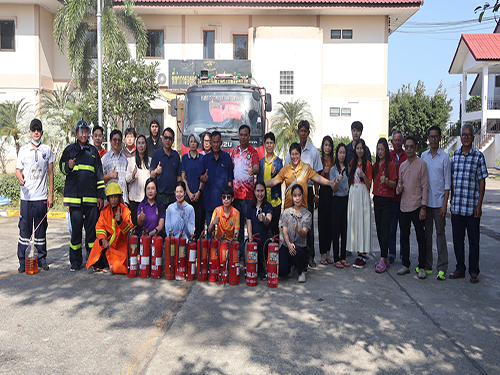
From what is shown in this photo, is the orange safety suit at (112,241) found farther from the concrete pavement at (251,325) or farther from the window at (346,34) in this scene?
the window at (346,34)

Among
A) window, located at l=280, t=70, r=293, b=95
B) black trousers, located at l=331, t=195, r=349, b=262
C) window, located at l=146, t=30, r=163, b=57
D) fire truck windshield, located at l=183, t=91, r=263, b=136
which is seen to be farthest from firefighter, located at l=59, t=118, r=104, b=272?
window, located at l=146, t=30, r=163, b=57

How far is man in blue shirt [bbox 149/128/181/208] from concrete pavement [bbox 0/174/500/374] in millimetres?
1462

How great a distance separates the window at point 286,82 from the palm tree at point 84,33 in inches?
263

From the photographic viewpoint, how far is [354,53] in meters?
23.2

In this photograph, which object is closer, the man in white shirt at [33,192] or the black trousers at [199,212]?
the man in white shirt at [33,192]

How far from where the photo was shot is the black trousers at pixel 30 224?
6496 mm

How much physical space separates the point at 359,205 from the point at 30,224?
477 cm

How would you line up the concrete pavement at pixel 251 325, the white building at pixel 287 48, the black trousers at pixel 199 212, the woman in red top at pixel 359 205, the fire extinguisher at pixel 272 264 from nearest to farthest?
the concrete pavement at pixel 251 325
the fire extinguisher at pixel 272 264
the woman in red top at pixel 359 205
the black trousers at pixel 199 212
the white building at pixel 287 48

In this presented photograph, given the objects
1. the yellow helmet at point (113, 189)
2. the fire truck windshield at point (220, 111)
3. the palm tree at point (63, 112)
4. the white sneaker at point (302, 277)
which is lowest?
the white sneaker at point (302, 277)

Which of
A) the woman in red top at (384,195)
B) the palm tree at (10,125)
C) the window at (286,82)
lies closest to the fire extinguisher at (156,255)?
A: the woman in red top at (384,195)

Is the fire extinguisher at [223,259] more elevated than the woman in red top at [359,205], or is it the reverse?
the woman in red top at [359,205]

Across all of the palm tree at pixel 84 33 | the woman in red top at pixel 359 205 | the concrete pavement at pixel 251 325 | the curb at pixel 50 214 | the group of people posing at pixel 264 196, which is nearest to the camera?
the concrete pavement at pixel 251 325

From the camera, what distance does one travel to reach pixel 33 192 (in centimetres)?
649

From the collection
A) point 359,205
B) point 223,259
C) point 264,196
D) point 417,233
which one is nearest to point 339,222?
point 359,205
